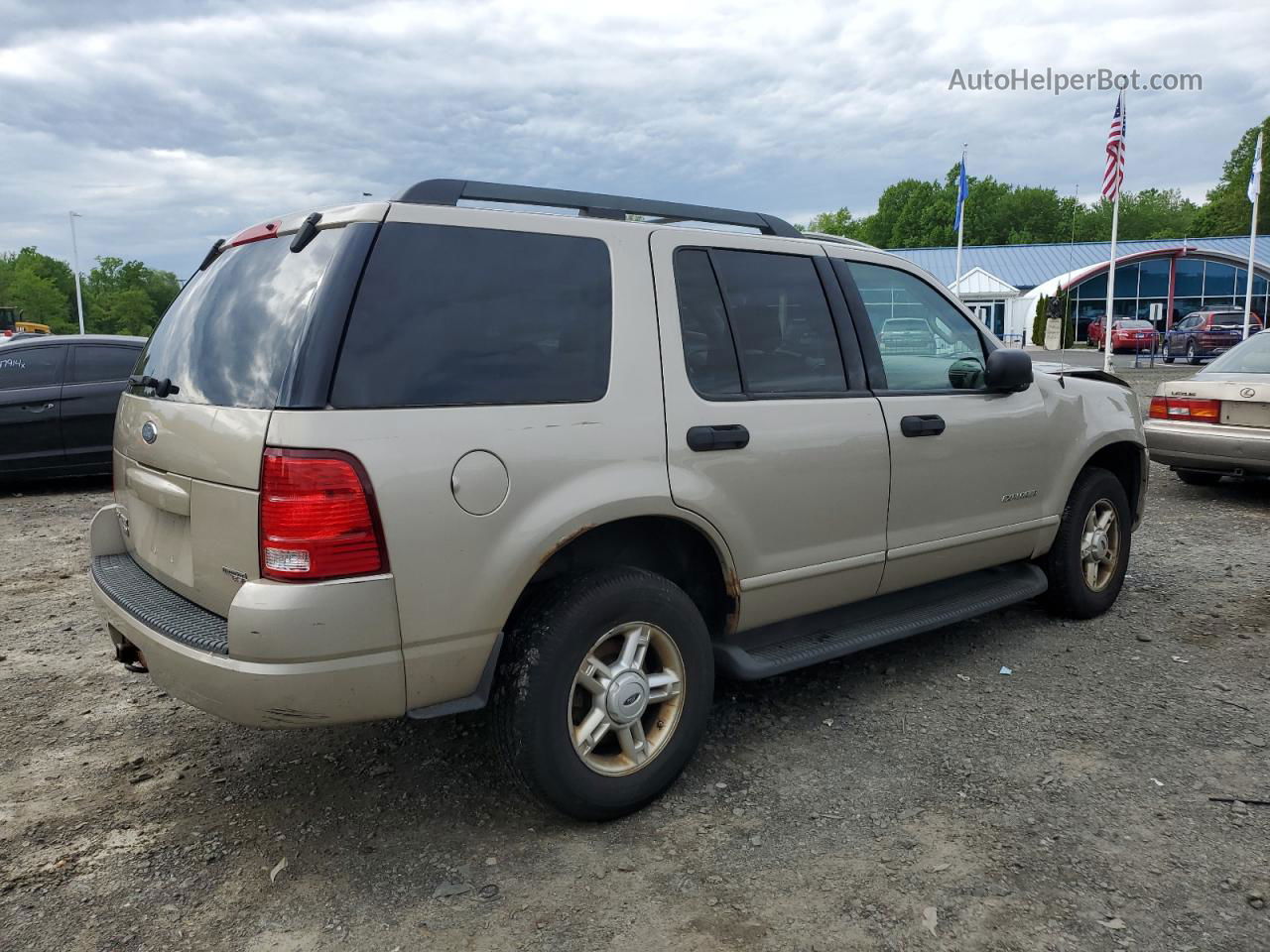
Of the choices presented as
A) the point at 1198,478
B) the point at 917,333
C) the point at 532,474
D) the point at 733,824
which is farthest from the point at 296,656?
the point at 1198,478

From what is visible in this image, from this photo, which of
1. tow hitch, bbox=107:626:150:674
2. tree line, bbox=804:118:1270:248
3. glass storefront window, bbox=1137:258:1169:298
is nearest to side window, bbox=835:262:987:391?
tow hitch, bbox=107:626:150:674

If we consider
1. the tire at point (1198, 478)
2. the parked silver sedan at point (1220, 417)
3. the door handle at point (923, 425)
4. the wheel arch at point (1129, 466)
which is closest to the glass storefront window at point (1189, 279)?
the tire at point (1198, 478)

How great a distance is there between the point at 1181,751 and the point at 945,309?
1.99m

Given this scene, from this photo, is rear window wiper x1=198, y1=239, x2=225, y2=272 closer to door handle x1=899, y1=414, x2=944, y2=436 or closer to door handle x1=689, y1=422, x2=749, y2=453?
door handle x1=689, y1=422, x2=749, y2=453

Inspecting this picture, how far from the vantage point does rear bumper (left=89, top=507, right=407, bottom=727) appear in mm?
2506

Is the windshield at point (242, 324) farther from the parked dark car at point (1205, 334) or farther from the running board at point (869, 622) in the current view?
the parked dark car at point (1205, 334)

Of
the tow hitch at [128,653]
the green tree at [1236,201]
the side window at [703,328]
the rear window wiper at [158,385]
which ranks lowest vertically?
the tow hitch at [128,653]

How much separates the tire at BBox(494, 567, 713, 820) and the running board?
0.29m

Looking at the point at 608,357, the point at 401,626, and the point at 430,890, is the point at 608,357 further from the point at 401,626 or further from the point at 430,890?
the point at 430,890

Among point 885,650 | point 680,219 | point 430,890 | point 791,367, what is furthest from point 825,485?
point 430,890

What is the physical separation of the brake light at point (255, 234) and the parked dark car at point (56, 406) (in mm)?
6479

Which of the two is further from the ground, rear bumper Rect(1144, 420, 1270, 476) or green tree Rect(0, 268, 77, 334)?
green tree Rect(0, 268, 77, 334)

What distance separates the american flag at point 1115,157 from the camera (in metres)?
21.7

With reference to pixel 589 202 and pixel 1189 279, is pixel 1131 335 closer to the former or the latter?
pixel 1189 279
